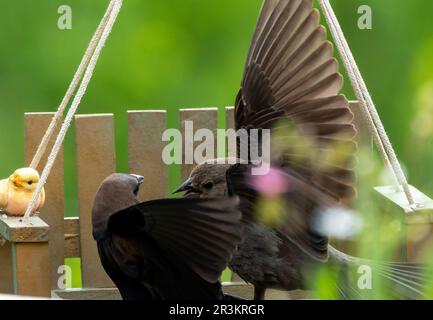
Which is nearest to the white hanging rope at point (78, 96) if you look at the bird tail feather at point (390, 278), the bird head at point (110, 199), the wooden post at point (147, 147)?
the bird head at point (110, 199)

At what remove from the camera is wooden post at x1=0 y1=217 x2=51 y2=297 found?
8.86 ft

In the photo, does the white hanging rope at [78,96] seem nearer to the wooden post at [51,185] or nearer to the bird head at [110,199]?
the bird head at [110,199]

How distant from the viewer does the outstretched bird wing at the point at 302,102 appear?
270 centimetres

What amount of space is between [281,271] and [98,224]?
44 centimetres

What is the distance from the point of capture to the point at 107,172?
316 centimetres

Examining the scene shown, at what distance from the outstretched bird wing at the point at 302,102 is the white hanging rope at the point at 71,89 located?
34cm

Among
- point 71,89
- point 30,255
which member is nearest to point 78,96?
point 71,89

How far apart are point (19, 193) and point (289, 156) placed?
0.63 m

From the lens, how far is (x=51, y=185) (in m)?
3.14

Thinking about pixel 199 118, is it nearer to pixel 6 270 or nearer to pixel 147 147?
pixel 147 147

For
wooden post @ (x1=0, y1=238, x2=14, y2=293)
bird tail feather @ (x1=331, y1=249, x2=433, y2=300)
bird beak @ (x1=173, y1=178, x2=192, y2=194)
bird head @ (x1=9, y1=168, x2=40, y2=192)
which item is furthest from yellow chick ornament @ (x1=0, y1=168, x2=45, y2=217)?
bird tail feather @ (x1=331, y1=249, x2=433, y2=300)

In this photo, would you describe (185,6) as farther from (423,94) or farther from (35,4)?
(423,94)

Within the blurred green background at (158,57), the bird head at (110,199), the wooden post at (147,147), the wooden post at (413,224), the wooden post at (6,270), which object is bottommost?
the wooden post at (6,270)
